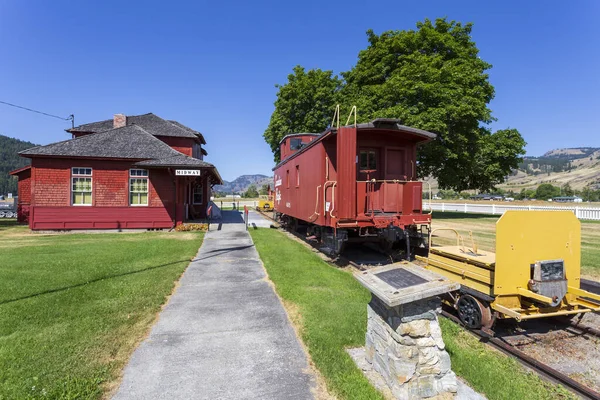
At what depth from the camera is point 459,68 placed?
70.9 feet

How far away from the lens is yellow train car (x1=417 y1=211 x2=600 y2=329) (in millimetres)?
4484

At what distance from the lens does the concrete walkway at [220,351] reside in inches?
128

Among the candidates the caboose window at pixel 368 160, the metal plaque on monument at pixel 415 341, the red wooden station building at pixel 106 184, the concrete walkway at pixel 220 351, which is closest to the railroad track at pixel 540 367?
the metal plaque on monument at pixel 415 341

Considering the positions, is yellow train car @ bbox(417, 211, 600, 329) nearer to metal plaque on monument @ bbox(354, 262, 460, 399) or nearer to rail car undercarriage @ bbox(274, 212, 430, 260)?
metal plaque on monument @ bbox(354, 262, 460, 399)

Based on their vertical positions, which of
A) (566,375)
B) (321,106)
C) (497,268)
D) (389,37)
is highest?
(389,37)

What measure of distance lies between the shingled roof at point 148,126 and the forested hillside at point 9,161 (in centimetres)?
15782

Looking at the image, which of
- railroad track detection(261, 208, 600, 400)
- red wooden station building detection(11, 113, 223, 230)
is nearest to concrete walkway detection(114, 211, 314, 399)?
railroad track detection(261, 208, 600, 400)

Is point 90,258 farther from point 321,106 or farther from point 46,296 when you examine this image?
point 321,106

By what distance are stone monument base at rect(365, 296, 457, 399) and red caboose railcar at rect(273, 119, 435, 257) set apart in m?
5.18

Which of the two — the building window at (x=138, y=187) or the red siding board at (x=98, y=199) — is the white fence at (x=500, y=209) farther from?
the building window at (x=138, y=187)

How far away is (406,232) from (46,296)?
7.99m

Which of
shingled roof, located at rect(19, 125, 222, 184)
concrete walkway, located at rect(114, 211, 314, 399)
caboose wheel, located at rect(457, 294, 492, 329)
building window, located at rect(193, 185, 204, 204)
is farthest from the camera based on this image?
building window, located at rect(193, 185, 204, 204)

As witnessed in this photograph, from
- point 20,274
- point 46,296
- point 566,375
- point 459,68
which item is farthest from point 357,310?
point 459,68

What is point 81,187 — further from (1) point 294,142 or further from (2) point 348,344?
(2) point 348,344
